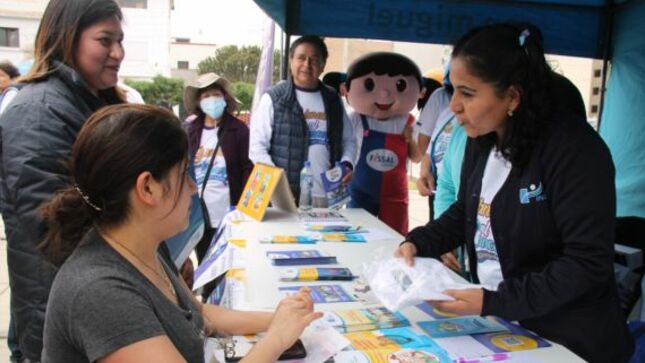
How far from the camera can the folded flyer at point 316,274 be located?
162cm

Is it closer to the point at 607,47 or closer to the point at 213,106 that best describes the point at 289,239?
the point at 213,106

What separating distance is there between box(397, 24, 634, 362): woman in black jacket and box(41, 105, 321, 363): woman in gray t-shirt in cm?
60

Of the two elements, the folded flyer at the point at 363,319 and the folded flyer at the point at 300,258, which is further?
the folded flyer at the point at 300,258

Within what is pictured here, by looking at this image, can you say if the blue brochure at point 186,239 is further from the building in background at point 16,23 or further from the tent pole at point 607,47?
the building in background at point 16,23

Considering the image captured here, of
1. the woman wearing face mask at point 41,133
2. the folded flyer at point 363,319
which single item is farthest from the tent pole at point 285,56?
the folded flyer at point 363,319

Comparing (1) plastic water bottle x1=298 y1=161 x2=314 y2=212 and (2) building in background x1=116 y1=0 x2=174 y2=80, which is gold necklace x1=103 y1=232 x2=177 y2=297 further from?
(2) building in background x1=116 y1=0 x2=174 y2=80

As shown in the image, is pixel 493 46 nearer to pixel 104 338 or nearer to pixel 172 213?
pixel 172 213

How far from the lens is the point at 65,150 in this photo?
4.08 ft

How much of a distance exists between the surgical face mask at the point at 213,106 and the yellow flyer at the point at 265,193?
0.88m

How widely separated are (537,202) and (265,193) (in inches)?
58.3

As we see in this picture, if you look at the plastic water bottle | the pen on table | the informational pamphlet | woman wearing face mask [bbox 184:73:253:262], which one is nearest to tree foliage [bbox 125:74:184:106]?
woman wearing face mask [bbox 184:73:253:262]

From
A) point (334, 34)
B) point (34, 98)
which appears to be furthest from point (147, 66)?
point (34, 98)

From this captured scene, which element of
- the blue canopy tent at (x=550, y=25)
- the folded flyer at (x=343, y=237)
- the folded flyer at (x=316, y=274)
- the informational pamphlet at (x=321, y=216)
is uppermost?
the blue canopy tent at (x=550, y=25)

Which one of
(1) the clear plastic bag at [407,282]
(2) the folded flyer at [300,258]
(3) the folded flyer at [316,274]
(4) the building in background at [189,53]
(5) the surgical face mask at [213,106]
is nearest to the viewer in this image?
(1) the clear plastic bag at [407,282]
